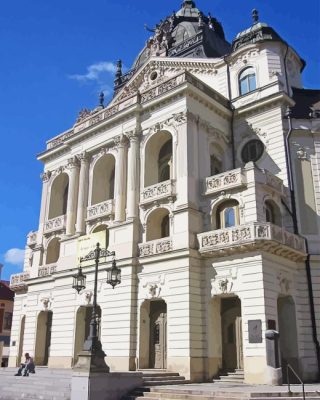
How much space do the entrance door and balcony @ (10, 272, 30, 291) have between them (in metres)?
15.8

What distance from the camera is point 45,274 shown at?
34.2 metres

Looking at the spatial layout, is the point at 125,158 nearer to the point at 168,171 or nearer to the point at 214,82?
the point at 168,171

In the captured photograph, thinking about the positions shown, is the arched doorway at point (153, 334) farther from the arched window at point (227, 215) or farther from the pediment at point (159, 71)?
the pediment at point (159, 71)

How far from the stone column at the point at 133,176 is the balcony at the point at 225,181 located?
4.81 meters

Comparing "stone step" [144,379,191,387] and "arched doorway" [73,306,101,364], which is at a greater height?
"arched doorway" [73,306,101,364]

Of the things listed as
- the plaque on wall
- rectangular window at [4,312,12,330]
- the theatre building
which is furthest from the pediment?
rectangular window at [4,312,12,330]

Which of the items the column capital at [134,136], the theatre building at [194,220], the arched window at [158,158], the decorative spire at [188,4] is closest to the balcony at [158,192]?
the theatre building at [194,220]

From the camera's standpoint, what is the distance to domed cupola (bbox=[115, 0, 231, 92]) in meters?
35.8

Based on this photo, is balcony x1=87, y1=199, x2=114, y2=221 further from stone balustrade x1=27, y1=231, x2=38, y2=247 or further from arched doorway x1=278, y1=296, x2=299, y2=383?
arched doorway x1=278, y1=296, x2=299, y2=383

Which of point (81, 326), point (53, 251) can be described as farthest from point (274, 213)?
point (53, 251)

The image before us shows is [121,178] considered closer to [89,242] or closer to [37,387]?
[89,242]

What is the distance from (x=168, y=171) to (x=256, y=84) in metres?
8.35

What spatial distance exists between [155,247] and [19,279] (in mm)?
17751

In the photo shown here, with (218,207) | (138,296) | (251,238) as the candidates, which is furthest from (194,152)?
(138,296)
